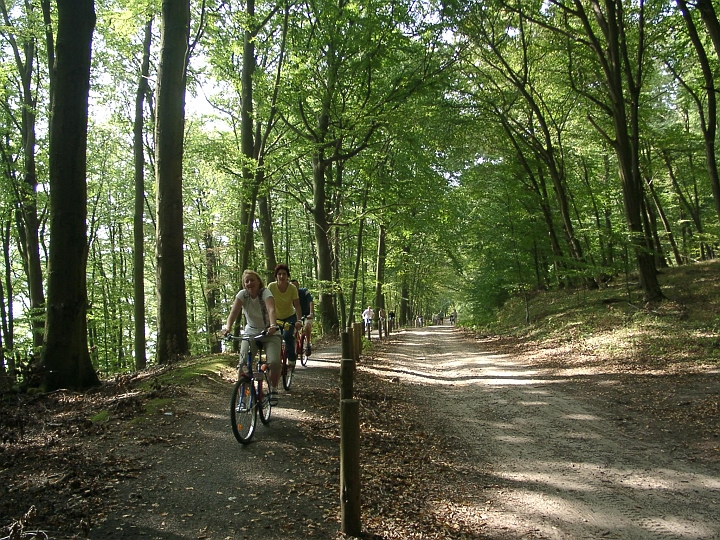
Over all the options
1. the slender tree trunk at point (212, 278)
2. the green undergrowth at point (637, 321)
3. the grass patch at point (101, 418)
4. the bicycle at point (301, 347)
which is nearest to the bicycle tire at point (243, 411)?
the grass patch at point (101, 418)

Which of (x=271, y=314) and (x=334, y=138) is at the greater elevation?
(x=334, y=138)

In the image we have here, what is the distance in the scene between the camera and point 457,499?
488 centimetres

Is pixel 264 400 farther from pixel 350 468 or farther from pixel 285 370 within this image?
pixel 350 468

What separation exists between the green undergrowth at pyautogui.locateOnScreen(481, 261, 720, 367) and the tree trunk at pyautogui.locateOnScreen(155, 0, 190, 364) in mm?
10216

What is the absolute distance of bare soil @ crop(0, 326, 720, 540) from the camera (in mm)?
3988

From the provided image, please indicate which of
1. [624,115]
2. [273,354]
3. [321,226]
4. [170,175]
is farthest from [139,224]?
[624,115]

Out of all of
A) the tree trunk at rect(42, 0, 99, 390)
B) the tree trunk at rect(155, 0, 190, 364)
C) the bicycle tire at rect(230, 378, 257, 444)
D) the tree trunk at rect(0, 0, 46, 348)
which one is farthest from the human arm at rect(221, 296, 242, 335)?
the tree trunk at rect(0, 0, 46, 348)

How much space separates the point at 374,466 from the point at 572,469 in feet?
7.19

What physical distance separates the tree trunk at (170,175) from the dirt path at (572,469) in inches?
214

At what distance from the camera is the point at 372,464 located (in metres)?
5.62

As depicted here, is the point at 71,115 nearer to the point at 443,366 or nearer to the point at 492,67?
the point at 443,366

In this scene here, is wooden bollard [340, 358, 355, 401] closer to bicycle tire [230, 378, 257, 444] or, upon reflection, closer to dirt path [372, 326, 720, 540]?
bicycle tire [230, 378, 257, 444]

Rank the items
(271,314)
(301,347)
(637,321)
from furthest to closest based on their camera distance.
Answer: (637,321) → (301,347) → (271,314)

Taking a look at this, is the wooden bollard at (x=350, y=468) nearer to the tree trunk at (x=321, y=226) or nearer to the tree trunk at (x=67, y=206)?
the tree trunk at (x=67, y=206)
